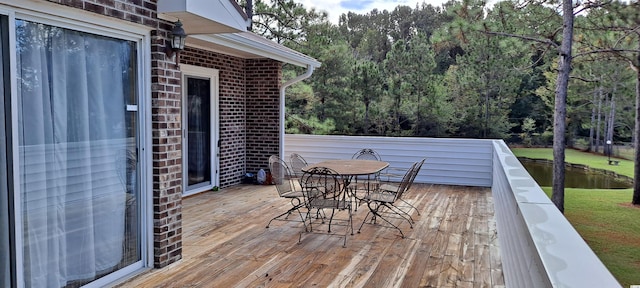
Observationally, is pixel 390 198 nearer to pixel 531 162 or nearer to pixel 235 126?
pixel 235 126

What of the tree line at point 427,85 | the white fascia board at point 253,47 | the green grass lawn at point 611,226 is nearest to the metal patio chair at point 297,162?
the white fascia board at point 253,47

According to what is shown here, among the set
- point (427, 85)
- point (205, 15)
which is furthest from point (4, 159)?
point (427, 85)

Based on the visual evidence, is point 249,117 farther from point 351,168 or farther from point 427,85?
point 427,85

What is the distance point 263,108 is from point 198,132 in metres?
1.62

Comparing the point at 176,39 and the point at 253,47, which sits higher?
the point at 253,47

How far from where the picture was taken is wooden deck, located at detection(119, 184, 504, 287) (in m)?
3.84

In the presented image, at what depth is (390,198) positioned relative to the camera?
5.52m

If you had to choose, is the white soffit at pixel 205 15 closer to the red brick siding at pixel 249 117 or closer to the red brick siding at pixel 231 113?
the red brick siding at pixel 231 113

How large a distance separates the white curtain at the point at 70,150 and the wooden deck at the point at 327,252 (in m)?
0.52

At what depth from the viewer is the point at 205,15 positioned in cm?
389

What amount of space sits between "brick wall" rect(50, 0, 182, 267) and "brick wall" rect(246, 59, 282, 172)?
4.60 metres

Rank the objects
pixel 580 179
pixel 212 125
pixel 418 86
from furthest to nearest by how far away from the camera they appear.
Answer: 1. pixel 418 86
2. pixel 580 179
3. pixel 212 125

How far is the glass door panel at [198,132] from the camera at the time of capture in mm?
7344

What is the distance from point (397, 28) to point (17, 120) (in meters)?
27.4
